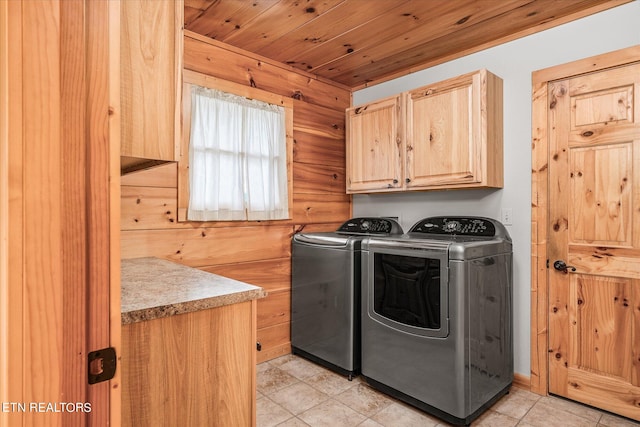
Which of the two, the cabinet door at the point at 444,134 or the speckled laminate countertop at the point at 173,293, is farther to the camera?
the cabinet door at the point at 444,134

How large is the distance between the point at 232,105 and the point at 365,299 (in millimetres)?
1695

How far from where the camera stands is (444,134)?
2.59m

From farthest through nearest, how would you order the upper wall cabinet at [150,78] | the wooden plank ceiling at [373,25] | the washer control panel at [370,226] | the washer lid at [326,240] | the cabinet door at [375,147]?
the washer control panel at [370,226]
the cabinet door at [375,147]
the washer lid at [326,240]
the wooden plank ceiling at [373,25]
the upper wall cabinet at [150,78]

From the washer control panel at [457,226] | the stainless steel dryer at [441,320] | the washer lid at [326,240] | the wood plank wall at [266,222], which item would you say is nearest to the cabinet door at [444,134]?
the washer control panel at [457,226]

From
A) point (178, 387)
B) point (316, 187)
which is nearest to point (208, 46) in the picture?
point (316, 187)

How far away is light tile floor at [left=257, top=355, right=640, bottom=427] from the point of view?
6.93 ft

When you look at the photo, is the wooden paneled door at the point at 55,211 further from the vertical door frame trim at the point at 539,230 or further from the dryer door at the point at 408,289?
the vertical door frame trim at the point at 539,230

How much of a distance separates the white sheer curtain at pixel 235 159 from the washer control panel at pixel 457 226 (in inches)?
43.7

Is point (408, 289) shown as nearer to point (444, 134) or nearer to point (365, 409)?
point (365, 409)

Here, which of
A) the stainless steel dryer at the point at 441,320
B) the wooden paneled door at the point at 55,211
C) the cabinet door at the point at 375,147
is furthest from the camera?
the cabinet door at the point at 375,147

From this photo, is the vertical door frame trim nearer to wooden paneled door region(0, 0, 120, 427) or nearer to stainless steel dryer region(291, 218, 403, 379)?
stainless steel dryer region(291, 218, 403, 379)

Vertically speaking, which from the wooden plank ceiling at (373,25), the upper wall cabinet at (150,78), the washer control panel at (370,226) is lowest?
the washer control panel at (370,226)

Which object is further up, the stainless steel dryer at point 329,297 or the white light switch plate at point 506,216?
the white light switch plate at point 506,216

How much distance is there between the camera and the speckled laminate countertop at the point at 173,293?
3.57 feet
